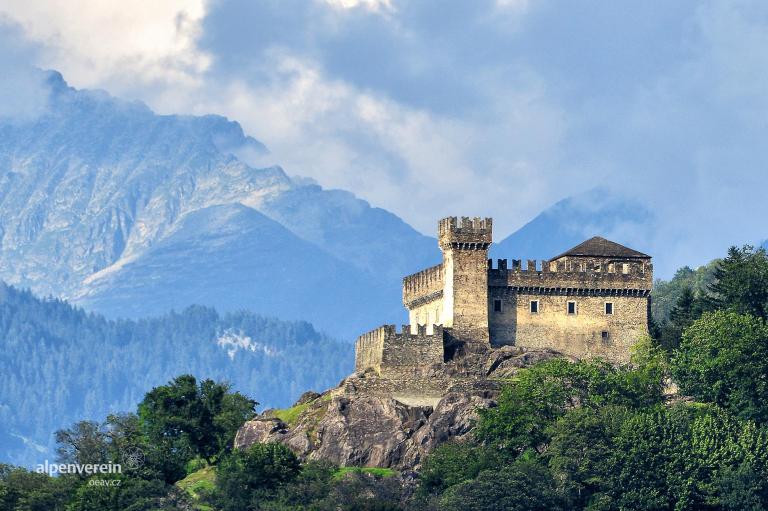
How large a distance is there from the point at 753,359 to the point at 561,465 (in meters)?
14.0

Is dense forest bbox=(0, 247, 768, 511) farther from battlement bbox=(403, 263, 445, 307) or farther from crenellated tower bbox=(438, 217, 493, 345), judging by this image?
battlement bbox=(403, 263, 445, 307)

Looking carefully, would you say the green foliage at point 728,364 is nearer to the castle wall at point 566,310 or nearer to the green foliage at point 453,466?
the castle wall at point 566,310

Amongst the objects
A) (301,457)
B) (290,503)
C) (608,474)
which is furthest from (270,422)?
(608,474)

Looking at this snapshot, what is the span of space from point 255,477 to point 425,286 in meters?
26.8

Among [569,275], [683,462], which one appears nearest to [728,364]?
[683,462]

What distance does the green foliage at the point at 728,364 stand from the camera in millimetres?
110000

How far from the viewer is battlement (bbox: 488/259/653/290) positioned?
124 meters

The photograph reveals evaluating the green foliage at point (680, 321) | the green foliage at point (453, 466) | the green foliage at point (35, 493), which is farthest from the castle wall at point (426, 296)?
the green foliage at point (35, 493)

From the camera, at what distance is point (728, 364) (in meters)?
111

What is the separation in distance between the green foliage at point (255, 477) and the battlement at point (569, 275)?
2229 cm

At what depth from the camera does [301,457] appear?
4464 inches

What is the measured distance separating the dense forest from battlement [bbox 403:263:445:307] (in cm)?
1362

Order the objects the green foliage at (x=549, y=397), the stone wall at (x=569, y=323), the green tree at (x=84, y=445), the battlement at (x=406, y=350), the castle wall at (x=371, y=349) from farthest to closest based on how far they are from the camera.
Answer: the stone wall at (x=569, y=323) < the castle wall at (x=371, y=349) < the battlement at (x=406, y=350) < the green tree at (x=84, y=445) < the green foliage at (x=549, y=397)

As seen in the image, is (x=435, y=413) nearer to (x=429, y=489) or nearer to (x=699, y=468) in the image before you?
(x=429, y=489)
